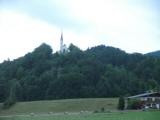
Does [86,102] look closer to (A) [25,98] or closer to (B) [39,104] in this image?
(B) [39,104]

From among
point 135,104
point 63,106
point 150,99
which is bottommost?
point 63,106

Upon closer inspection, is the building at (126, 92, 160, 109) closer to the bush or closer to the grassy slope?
the bush

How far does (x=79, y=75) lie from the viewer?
106 meters

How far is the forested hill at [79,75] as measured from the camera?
101 metres

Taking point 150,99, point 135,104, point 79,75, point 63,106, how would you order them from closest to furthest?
point 135,104 → point 150,99 → point 63,106 → point 79,75

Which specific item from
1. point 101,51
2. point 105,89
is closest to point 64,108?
point 105,89

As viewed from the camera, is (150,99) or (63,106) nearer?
(150,99)

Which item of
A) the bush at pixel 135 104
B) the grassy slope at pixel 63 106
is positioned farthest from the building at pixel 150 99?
the grassy slope at pixel 63 106

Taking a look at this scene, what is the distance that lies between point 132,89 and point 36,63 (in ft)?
99.6

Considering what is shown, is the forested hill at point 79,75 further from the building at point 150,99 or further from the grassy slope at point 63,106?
the building at point 150,99

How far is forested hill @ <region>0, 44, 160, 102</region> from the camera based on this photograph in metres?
101

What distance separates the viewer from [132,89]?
99.9 metres

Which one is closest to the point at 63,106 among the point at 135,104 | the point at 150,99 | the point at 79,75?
the point at 135,104

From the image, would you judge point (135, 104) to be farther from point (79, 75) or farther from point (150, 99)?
point (79, 75)
